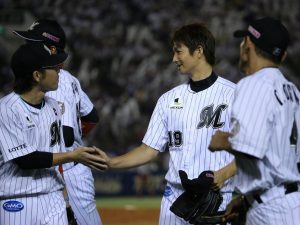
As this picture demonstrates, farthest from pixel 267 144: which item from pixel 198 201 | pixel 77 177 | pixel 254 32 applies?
pixel 77 177

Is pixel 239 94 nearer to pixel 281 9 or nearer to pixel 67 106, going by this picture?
pixel 67 106

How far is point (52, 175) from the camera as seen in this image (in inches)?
219

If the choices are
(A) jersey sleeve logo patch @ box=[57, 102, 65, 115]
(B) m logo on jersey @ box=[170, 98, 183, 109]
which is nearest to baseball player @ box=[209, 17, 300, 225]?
(B) m logo on jersey @ box=[170, 98, 183, 109]

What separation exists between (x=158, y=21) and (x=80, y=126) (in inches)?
517

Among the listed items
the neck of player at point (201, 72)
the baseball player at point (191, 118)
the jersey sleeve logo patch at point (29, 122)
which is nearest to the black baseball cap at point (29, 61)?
the jersey sleeve logo patch at point (29, 122)

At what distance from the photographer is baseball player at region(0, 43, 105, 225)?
5273 mm

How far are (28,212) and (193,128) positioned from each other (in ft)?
4.51

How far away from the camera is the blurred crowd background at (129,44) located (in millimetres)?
17078

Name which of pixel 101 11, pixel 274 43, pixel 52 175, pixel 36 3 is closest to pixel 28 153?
pixel 52 175

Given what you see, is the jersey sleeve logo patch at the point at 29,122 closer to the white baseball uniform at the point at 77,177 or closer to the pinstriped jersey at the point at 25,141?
the pinstriped jersey at the point at 25,141

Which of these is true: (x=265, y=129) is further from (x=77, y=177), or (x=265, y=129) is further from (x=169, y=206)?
(x=77, y=177)

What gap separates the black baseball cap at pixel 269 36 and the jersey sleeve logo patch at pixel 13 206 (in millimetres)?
2062

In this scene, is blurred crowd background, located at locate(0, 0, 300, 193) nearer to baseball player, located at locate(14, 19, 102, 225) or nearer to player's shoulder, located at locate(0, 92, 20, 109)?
baseball player, located at locate(14, 19, 102, 225)

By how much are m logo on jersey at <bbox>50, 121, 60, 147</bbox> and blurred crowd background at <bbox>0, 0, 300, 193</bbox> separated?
35.3 feet
